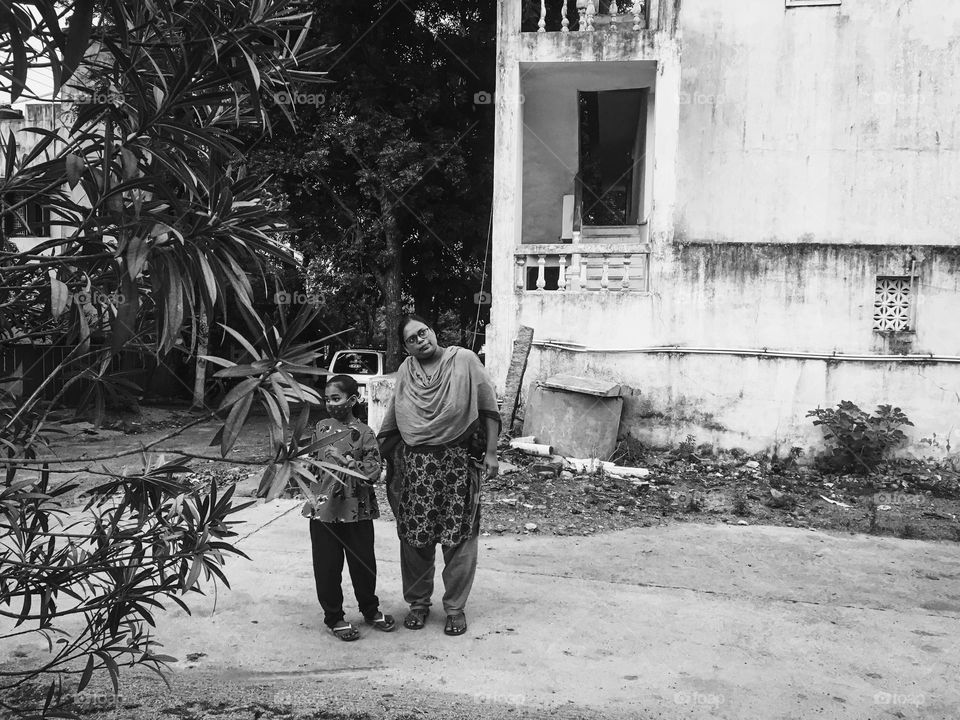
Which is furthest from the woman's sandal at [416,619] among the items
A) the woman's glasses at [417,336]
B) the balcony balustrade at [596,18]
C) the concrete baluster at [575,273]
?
the balcony balustrade at [596,18]

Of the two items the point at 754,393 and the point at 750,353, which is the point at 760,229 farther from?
the point at 754,393

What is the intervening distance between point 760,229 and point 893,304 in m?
1.78

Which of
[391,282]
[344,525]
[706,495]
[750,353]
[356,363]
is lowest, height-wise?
[706,495]

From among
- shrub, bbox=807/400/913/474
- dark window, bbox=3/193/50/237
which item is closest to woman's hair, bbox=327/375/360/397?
dark window, bbox=3/193/50/237

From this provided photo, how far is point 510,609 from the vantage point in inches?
182

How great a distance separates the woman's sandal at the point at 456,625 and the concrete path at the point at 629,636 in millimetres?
47

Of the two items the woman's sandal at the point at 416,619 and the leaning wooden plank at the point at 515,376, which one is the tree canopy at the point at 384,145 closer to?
the leaning wooden plank at the point at 515,376

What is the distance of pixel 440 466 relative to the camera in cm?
432

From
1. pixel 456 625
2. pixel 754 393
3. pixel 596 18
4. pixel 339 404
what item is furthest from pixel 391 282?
pixel 456 625

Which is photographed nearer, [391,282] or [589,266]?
[589,266]

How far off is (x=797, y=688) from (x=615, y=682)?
795mm

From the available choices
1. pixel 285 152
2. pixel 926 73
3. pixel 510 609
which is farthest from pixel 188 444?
Answer: pixel 926 73

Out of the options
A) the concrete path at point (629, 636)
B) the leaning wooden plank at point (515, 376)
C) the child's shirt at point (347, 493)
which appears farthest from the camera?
the leaning wooden plank at point (515, 376)

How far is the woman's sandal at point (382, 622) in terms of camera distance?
4227 millimetres
